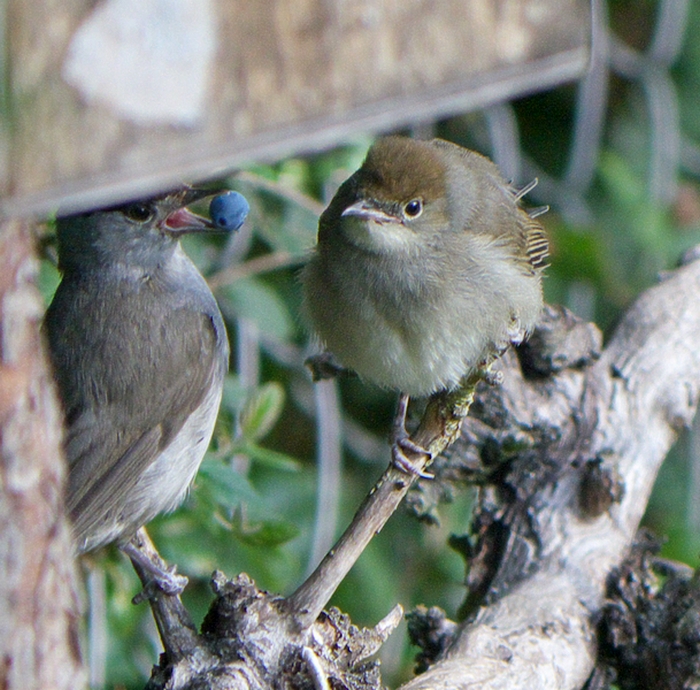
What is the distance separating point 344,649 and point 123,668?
1460 millimetres

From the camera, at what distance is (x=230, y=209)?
2.47 m

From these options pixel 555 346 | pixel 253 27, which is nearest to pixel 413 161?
pixel 555 346

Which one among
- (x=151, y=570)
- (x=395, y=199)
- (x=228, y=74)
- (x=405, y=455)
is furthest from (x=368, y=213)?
(x=228, y=74)

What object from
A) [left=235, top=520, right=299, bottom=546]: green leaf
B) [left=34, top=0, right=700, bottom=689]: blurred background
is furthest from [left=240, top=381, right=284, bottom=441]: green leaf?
[left=235, top=520, right=299, bottom=546]: green leaf

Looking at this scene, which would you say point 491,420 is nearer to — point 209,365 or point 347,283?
point 347,283

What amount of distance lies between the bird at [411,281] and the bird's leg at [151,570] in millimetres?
723

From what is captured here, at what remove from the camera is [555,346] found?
2.95 metres

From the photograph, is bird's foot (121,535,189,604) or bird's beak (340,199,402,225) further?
bird's beak (340,199,402,225)

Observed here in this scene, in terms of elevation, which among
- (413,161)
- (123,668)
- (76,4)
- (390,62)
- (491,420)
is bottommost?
(123,668)

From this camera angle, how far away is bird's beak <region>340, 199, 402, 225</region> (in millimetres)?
2566

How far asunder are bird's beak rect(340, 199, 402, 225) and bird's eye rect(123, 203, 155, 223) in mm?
577

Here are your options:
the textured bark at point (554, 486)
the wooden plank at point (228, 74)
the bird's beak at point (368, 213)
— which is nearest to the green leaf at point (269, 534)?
the textured bark at point (554, 486)

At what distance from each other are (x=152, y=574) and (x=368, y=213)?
1.12 m

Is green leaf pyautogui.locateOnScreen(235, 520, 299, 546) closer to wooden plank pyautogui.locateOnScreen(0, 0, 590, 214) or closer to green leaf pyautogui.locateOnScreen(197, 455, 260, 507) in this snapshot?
green leaf pyautogui.locateOnScreen(197, 455, 260, 507)
